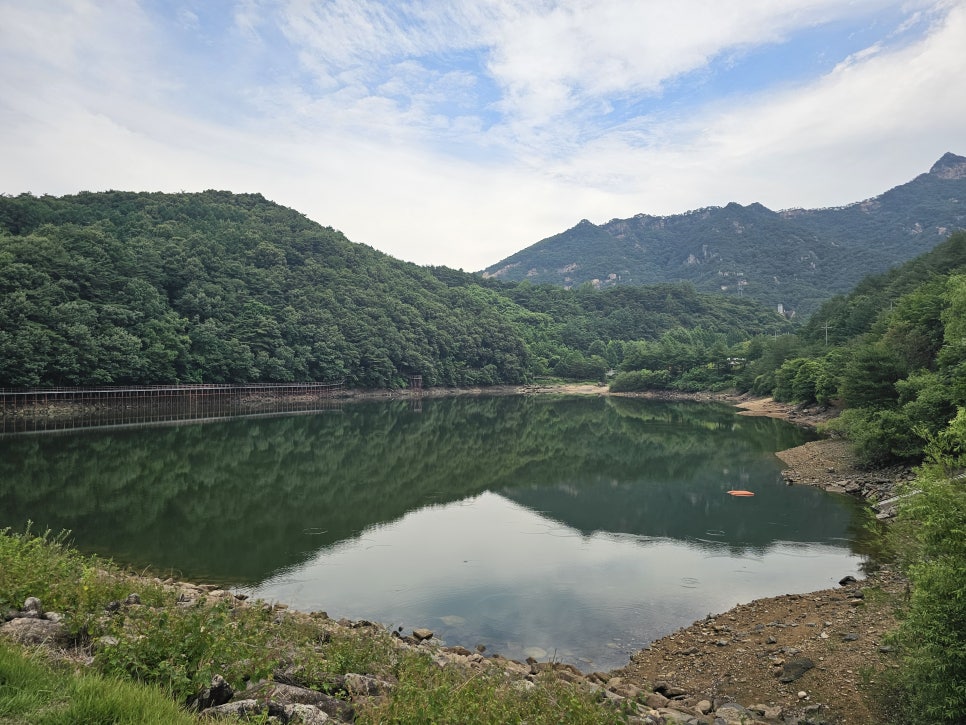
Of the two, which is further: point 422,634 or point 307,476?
point 307,476

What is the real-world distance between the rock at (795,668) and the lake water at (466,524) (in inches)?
111

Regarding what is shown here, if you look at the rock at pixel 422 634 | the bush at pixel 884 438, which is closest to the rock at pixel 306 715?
the rock at pixel 422 634

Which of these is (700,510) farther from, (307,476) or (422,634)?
(307,476)

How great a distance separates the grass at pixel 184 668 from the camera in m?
4.50

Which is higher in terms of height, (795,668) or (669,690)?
(795,668)

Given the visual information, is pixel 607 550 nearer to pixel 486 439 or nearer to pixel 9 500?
pixel 9 500

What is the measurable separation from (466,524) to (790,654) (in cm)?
1278

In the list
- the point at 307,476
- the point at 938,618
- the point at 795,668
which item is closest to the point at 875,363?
the point at 795,668

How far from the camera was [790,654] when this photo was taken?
1010 cm

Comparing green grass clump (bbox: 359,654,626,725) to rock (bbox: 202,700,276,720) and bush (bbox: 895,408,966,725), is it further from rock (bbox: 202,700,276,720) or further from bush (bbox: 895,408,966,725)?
bush (bbox: 895,408,966,725)

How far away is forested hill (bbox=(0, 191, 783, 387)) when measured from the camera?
50781 millimetres

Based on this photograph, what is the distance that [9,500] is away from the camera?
21781 mm

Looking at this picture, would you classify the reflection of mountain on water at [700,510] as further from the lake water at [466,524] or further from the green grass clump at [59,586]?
the green grass clump at [59,586]

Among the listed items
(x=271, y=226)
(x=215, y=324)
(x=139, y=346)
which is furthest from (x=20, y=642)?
(x=271, y=226)
